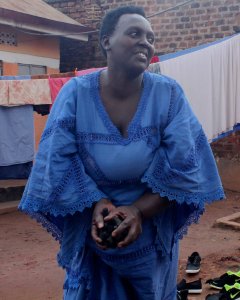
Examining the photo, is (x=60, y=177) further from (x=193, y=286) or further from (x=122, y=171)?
(x=193, y=286)

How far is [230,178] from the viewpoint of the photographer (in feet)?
27.0

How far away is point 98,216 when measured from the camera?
5.48 feet

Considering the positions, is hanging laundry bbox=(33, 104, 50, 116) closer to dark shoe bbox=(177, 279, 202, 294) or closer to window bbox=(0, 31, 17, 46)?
window bbox=(0, 31, 17, 46)

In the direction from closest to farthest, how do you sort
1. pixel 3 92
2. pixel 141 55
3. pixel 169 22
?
pixel 141 55, pixel 3 92, pixel 169 22

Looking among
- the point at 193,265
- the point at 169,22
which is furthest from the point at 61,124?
the point at 169,22

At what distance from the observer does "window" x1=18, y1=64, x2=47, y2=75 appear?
8023mm

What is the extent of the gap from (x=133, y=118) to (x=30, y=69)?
6.72 m

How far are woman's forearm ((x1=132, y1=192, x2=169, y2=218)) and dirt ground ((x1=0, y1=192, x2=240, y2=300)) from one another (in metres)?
2.17

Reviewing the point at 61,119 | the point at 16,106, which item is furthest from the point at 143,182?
the point at 16,106

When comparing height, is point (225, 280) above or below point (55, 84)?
below

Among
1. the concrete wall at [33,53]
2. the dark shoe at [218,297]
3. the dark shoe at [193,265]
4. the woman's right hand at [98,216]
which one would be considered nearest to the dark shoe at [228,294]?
the dark shoe at [218,297]

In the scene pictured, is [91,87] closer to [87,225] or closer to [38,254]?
[87,225]

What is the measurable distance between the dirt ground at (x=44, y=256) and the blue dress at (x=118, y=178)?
6.54 ft

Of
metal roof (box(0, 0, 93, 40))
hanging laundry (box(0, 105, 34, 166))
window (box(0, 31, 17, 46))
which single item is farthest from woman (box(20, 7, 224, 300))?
window (box(0, 31, 17, 46))
